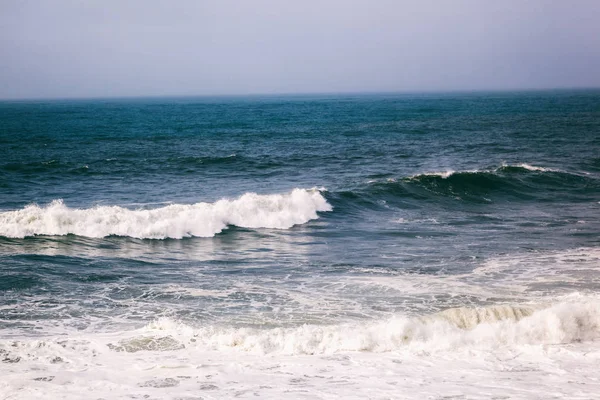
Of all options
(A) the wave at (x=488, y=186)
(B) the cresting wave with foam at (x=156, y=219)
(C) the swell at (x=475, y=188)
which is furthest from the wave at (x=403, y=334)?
(A) the wave at (x=488, y=186)

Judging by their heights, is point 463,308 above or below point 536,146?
below

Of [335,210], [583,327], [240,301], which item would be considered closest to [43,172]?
[335,210]

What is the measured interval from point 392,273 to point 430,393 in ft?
20.4

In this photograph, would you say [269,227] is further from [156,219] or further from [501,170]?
[501,170]

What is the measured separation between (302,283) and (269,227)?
6786mm

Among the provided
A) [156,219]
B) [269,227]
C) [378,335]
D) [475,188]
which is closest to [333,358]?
[378,335]

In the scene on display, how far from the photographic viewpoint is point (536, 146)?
40.3m

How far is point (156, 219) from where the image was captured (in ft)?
63.3

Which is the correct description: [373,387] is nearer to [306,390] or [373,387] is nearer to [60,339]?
[306,390]

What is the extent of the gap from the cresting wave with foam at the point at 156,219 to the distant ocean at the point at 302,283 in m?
0.07

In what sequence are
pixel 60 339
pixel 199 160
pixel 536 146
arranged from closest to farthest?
1. pixel 60 339
2. pixel 199 160
3. pixel 536 146

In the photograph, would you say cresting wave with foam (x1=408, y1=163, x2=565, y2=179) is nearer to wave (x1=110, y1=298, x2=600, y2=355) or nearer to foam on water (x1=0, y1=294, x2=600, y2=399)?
foam on water (x1=0, y1=294, x2=600, y2=399)

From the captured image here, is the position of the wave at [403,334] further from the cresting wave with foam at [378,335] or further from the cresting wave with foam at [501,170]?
the cresting wave with foam at [501,170]

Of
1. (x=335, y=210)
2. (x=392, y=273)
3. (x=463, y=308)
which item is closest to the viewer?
(x=463, y=308)
